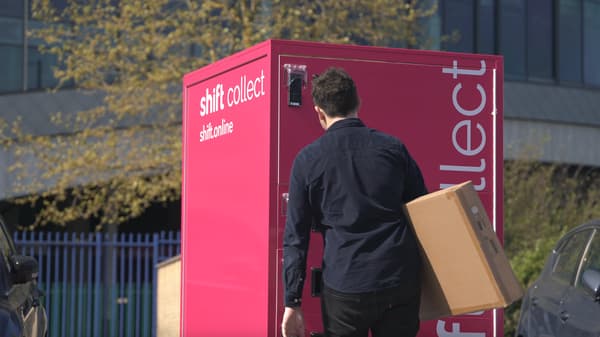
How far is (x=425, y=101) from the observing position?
624 cm

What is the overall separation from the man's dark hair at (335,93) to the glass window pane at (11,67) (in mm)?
20273

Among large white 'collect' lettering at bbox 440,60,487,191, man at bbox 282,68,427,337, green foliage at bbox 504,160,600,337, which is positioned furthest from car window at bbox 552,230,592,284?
green foliage at bbox 504,160,600,337

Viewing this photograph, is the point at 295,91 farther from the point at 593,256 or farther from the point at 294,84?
the point at 593,256

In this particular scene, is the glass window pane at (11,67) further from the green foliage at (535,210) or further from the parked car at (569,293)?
the parked car at (569,293)

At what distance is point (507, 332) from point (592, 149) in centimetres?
1736

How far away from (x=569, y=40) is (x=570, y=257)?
24102mm

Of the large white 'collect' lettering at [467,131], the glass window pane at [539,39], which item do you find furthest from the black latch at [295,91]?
the glass window pane at [539,39]

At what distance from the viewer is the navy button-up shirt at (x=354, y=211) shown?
15.0ft

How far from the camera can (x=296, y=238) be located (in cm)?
466

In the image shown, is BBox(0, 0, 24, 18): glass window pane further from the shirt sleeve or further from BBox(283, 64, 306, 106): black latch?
the shirt sleeve

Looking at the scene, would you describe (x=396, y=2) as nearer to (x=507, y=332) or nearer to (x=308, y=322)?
(x=507, y=332)

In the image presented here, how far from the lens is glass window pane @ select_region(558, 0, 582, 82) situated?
30.5 metres

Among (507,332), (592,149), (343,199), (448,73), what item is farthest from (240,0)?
(592,149)

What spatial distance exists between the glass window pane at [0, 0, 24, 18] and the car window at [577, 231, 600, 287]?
18.5m
